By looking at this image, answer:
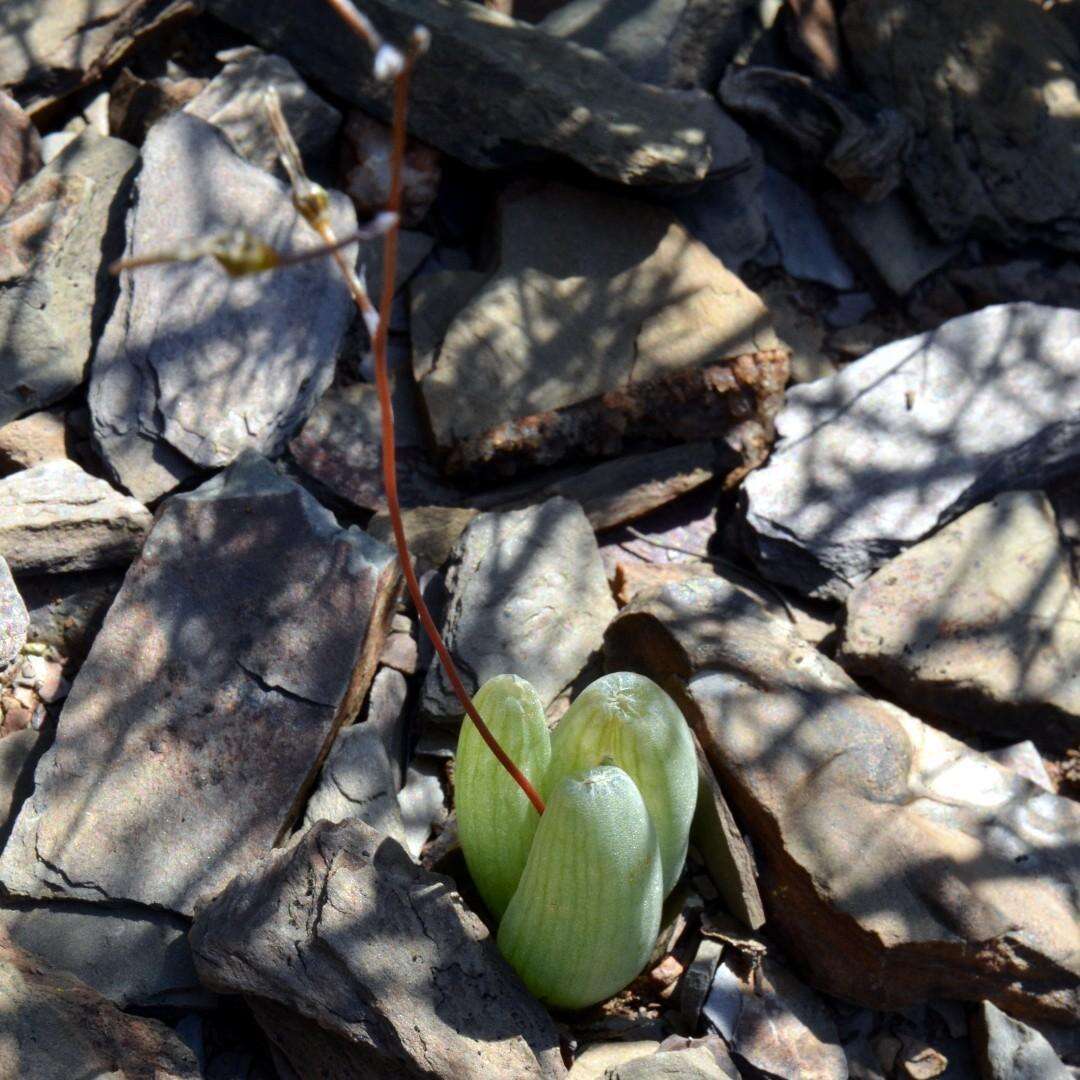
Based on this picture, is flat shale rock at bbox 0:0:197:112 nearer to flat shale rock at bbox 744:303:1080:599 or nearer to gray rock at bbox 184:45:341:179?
gray rock at bbox 184:45:341:179

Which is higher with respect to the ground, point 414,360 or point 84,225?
point 84,225

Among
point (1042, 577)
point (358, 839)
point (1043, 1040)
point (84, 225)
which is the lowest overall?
point (1043, 1040)

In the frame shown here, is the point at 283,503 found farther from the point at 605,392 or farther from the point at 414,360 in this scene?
the point at 605,392

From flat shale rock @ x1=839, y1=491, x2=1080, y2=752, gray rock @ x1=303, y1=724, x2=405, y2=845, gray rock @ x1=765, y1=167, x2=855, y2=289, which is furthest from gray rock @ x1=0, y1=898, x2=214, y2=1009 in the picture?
gray rock @ x1=765, y1=167, x2=855, y2=289

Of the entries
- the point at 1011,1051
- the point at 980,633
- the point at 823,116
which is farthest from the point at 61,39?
the point at 1011,1051

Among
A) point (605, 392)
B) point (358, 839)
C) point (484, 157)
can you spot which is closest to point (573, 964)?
point (358, 839)
